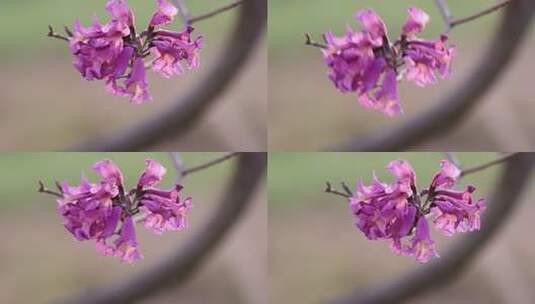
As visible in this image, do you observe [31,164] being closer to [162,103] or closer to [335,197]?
[162,103]

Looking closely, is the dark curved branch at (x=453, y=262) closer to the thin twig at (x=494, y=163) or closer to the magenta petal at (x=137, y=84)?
the thin twig at (x=494, y=163)

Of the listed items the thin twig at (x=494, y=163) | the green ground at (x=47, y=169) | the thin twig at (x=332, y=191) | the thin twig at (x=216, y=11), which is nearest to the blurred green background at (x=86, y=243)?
the green ground at (x=47, y=169)

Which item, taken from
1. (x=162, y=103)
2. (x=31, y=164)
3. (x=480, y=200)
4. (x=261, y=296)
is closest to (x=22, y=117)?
(x=31, y=164)

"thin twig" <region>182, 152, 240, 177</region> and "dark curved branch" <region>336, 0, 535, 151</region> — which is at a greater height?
"dark curved branch" <region>336, 0, 535, 151</region>

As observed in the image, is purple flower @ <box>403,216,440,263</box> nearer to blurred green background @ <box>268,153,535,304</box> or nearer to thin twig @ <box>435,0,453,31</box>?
blurred green background @ <box>268,153,535,304</box>

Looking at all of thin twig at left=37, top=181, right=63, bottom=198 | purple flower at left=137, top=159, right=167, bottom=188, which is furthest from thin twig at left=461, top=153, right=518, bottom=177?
thin twig at left=37, top=181, right=63, bottom=198

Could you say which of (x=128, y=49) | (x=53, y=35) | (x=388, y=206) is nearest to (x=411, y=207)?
(x=388, y=206)
